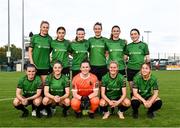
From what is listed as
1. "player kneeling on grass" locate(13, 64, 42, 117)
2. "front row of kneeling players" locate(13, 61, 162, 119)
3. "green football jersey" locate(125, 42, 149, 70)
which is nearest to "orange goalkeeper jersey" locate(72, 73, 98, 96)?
"front row of kneeling players" locate(13, 61, 162, 119)

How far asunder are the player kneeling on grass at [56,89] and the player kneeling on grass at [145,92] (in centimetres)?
129

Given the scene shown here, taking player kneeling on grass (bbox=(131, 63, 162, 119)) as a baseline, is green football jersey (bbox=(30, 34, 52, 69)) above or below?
above

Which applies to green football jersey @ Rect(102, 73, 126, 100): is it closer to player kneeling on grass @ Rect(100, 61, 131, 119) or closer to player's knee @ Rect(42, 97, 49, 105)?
player kneeling on grass @ Rect(100, 61, 131, 119)

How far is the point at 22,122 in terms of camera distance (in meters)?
7.79

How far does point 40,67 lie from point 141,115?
7.53 feet

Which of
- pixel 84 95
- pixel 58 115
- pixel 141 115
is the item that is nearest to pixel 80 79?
pixel 84 95

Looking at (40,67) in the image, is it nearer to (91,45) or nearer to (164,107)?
(91,45)

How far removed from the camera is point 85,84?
8492mm

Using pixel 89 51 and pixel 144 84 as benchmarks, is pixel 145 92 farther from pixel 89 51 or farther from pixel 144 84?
pixel 89 51

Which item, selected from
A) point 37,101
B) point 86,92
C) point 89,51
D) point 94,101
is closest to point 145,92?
point 94,101

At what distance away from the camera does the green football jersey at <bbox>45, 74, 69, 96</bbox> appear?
8445mm

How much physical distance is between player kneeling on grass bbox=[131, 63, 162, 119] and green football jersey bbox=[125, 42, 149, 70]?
2.34 feet

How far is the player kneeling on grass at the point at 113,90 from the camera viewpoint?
27.3 feet

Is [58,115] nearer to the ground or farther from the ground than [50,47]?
nearer to the ground
